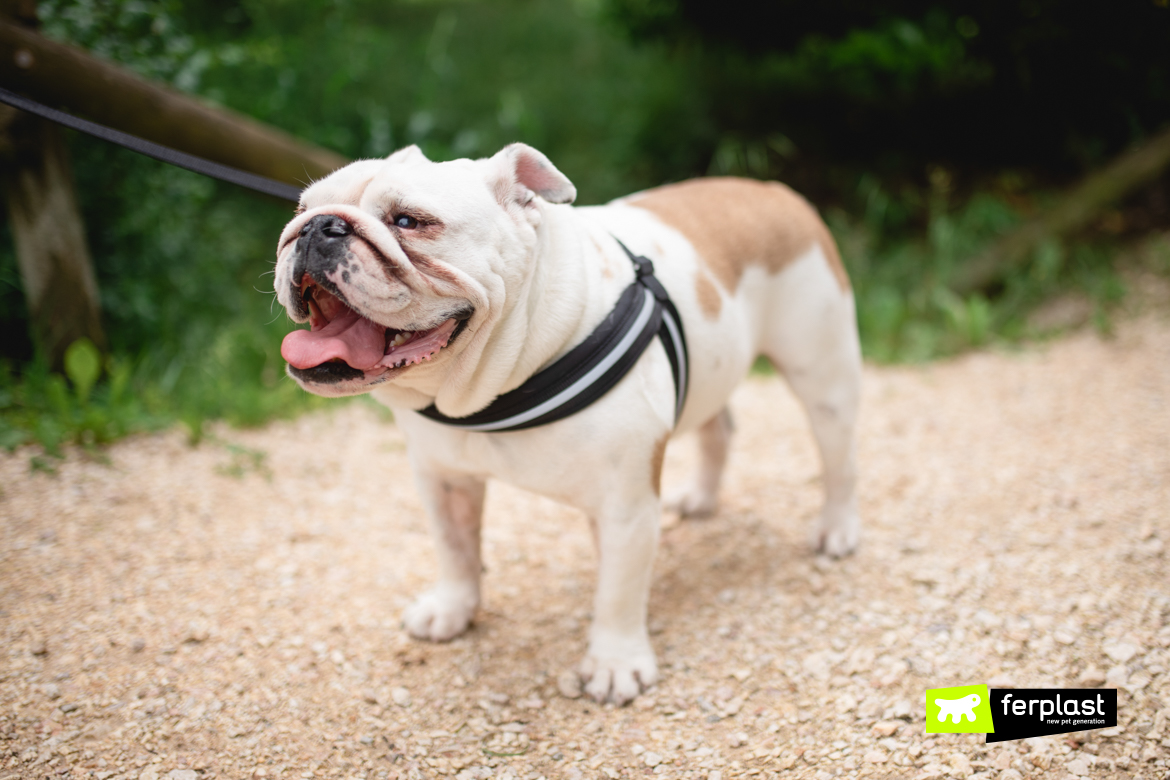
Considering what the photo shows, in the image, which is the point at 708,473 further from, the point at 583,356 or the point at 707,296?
the point at 583,356

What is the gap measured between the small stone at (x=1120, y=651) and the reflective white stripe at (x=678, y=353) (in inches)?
59.0

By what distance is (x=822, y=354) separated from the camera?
2895 millimetres

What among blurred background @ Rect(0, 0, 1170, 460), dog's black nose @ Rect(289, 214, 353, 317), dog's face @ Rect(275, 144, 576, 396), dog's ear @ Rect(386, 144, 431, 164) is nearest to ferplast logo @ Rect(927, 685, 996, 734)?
dog's face @ Rect(275, 144, 576, 396)

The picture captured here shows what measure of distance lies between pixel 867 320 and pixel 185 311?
4406 millimetres

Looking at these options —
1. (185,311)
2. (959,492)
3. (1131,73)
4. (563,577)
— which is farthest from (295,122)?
(1131,73)

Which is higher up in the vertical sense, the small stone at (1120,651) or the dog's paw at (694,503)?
the dog's paw at (694,503)

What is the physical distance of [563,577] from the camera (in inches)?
125

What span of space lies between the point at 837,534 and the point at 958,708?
39.5 inches

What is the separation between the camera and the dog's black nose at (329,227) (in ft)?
5.89

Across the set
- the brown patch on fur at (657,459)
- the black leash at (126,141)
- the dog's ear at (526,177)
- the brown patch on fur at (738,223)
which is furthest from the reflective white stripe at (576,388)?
the black leash at (126,141)

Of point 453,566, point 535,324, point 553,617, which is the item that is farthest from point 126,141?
point 553,617

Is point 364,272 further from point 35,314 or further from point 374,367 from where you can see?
point 35,314

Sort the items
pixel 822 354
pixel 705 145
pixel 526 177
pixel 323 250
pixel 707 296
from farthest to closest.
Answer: pixel 705 145 → pixel 822 354 → pixel 707 296 → pixel 526 177 → pixel 323 250

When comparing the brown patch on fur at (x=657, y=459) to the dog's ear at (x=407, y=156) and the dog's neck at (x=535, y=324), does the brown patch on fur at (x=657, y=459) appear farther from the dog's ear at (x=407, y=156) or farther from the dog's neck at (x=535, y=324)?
the dog's ear at (x=407, y=156)
